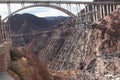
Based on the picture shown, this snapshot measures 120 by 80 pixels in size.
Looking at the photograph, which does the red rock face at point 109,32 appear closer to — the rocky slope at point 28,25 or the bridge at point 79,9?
the bridge at point 79,9

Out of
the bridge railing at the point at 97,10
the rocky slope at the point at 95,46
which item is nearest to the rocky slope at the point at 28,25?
the rocky slope at the point at 95,46

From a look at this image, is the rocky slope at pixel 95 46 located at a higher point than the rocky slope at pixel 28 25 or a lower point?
higher

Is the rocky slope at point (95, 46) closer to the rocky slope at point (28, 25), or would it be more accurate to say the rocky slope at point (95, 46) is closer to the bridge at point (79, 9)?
the bridge at point (79, 9)

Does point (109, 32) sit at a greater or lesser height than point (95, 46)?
greater

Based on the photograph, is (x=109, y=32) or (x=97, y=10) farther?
(x=109, y=32)

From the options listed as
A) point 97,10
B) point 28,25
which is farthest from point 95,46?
point 28,25

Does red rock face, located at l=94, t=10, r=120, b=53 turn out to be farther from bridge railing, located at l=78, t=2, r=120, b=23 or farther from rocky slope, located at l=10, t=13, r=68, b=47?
rocky slope, located at l=10, t=13, r=68, b=47

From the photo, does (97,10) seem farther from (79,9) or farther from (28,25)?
(28,25)

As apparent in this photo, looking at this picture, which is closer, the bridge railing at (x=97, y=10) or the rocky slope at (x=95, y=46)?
the rocky slope at (x=95, y=46)

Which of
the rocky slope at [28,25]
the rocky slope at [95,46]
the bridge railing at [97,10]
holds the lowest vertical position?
the rocky slope at [28,25]

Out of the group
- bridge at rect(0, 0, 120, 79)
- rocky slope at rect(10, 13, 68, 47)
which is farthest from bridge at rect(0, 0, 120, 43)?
rocky slope at rect(10, 13, 68, 47)

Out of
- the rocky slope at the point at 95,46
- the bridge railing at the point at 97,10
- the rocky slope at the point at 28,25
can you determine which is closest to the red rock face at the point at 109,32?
the rocky slope at the point at 95,46

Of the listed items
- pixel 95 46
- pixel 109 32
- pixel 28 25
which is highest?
pixel 109 32

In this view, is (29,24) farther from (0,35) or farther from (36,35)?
(0,35)
